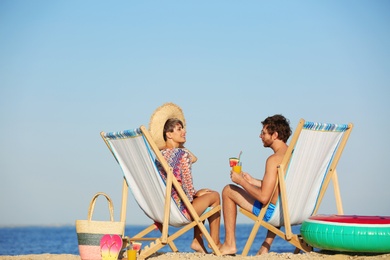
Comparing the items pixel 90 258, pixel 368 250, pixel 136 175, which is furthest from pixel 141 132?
pixel 368 250

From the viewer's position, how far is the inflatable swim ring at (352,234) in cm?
585

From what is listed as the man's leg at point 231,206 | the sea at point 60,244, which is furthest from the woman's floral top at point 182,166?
the sea at point 60,244

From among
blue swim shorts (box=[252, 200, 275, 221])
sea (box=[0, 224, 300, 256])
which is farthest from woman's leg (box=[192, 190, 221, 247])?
sea (box=[0, 224, 300, 256])

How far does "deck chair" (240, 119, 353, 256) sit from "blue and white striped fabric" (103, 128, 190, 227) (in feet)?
2.31

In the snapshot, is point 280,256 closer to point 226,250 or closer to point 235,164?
point 226,250

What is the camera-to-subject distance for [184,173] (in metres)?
6.80

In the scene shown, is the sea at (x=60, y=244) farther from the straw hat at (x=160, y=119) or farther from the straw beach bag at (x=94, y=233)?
the straw beach bag at (x=94, y=233)

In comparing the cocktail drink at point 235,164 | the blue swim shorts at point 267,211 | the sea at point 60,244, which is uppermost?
the cocktail drink at point 235,164

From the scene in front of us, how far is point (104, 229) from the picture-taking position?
6250mm

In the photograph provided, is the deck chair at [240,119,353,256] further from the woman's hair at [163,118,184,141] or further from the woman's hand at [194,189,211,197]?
the woman's hair at [163,118,184,141]

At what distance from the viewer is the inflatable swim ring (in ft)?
19.2

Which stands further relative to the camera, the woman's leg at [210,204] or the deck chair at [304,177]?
the woman's leg at [210,204]

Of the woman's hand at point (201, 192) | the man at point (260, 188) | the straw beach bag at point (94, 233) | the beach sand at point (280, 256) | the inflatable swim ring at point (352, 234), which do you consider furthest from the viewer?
the woman's hand at point (201, 192)

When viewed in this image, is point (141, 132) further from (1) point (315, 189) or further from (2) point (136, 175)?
(1) point (315, 189)
